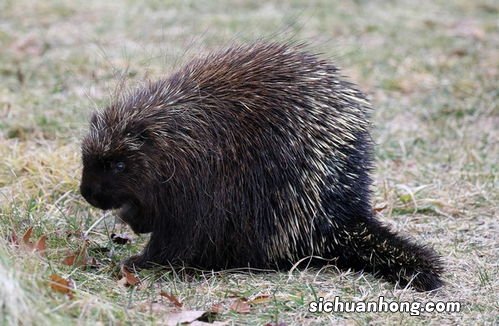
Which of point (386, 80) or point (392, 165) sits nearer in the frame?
point (392, 165)

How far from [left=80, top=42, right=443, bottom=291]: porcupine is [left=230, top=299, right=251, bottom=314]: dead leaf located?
0.55 m

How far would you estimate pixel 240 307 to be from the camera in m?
4.09

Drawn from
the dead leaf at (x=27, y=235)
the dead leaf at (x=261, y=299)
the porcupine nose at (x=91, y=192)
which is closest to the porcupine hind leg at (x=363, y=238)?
the dead leaf at (x=261, y=299)

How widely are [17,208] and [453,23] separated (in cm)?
739

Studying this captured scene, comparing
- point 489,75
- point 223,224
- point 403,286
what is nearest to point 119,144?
point 223,224

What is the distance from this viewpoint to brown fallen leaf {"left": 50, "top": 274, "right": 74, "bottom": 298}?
3.73 m

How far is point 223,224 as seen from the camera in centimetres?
459

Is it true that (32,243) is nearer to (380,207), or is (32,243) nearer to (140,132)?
(140,132)

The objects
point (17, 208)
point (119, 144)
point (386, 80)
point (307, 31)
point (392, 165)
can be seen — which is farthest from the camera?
point (307, 31)

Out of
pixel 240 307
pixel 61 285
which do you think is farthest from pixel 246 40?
pixel 61 285

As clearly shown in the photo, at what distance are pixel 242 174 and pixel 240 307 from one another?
79cm

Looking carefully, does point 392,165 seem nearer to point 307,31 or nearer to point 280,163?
point 280,163

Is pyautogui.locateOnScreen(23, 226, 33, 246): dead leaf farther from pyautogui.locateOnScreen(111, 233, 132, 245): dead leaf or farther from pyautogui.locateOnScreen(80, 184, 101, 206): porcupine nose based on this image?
pyautogui.locateOnScreen(111, 233, 132, 245): dead leaf

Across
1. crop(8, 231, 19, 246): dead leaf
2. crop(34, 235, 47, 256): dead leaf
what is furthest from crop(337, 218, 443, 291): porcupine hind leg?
crop(8, 231, 19, 246): dead leaf
